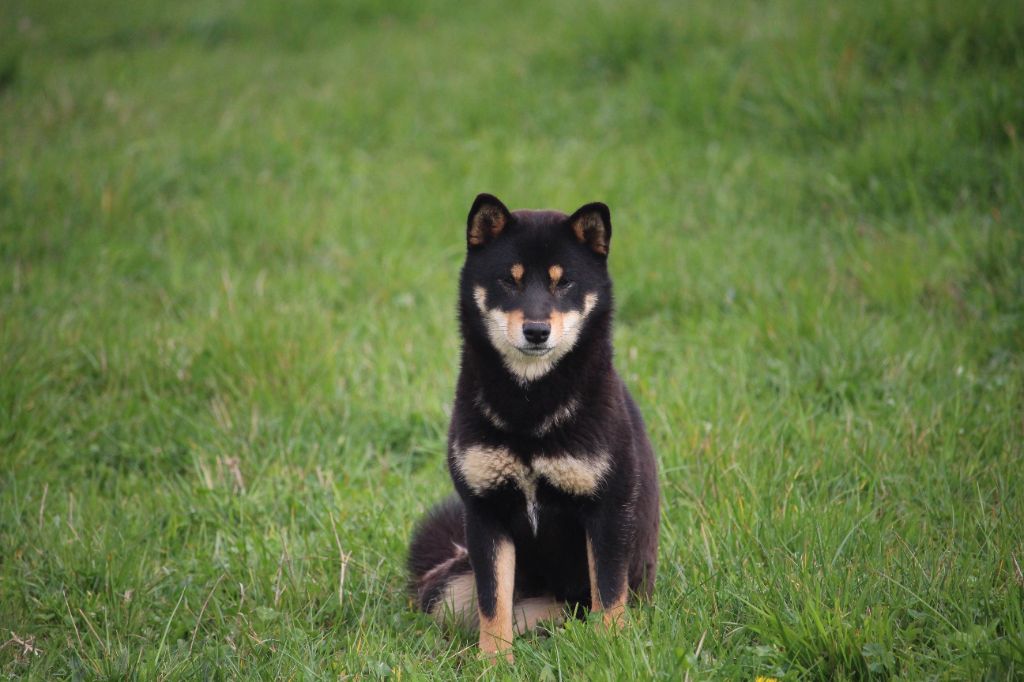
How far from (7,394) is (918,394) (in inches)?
161

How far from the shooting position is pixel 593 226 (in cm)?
317

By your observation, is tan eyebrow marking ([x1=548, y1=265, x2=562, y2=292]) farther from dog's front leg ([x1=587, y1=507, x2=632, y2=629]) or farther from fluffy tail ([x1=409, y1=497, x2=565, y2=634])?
fluffy tail ([x1=409, y1=497, x2=565, y2=634])

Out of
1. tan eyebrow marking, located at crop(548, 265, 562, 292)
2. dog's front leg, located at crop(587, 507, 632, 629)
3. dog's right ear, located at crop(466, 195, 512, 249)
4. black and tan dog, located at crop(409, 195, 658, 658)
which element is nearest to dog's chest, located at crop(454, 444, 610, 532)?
black and tan dog, located at crop(409, 195, 658, 658)

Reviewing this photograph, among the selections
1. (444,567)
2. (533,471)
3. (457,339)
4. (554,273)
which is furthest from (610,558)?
(457,339)

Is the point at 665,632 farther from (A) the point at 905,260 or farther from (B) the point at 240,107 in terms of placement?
(B) the point at 240,107

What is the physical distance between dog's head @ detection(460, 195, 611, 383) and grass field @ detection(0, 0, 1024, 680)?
2.88ft

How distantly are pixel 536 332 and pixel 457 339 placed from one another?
2.26 meters

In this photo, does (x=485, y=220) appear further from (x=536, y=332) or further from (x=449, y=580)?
(x=449, y=580)

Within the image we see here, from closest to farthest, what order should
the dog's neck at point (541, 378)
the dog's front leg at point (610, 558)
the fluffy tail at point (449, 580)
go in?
the dog's front leg at point (610, 558) → the dog's neck at point (541, 378) → the fluffy tail at point (449, 580)

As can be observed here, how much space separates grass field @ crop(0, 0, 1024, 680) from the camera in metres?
3.03

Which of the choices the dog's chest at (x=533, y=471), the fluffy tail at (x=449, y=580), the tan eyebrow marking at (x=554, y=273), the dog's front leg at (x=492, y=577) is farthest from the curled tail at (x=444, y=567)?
the tan eyebrow marking at (x=554, y=273)

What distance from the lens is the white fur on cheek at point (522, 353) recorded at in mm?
3096

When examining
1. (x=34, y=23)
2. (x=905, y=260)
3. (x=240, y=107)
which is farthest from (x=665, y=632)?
(x=34, y=23)

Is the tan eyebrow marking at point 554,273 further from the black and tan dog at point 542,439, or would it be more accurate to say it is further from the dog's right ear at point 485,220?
the dog's right ear at point 485,220
